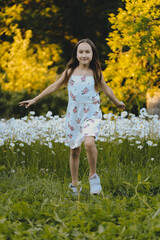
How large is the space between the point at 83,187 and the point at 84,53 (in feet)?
3.77

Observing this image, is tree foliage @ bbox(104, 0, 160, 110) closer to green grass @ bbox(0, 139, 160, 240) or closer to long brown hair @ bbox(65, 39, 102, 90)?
green grass @ bbox(0, 139, 160, 240)

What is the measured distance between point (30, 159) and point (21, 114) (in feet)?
8.97

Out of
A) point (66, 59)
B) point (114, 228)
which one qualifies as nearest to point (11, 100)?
point (66, 59)

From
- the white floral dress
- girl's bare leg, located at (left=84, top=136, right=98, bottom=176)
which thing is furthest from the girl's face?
girl's bare leg, located at (left=84, top=136, right=98, bottom=176)

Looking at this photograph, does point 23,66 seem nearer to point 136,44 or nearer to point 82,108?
point 136,44

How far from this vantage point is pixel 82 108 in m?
2.96

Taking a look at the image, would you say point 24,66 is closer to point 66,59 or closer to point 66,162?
point 66,59

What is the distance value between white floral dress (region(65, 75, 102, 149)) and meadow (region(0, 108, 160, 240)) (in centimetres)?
50

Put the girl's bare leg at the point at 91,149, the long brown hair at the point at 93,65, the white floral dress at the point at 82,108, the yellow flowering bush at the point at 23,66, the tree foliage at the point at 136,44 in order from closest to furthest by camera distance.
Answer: the girl's bare leg at the point at 91,149
the white floral dress at the point at 82,108
the long brown hair at the point at 93,65
the tree foliage at the point at 136,44
the yellow flowering bush at the point at 23,66

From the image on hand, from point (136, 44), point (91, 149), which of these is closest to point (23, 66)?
point (136, 44)

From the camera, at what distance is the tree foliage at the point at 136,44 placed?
511 centimetres

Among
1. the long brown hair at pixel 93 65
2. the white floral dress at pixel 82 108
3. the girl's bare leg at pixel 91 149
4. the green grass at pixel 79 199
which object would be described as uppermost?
the long brown hair at pixel 93 65

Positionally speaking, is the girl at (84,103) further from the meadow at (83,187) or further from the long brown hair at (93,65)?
the meadow at (83,187)

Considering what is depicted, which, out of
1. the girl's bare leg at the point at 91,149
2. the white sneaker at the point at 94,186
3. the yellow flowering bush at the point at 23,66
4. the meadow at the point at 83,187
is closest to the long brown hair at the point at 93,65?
the girl's bare leg at the point at 91,149
